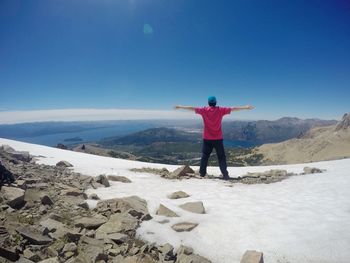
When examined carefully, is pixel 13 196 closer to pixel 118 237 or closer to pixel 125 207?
pixel 125 207

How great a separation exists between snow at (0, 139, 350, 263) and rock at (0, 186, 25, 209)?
205cm

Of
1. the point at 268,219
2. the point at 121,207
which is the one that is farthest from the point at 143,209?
the point at 268,219

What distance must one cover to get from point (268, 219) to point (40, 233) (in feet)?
18.9

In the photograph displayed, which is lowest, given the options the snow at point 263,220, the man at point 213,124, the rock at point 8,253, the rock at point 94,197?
the snow at point 263,220

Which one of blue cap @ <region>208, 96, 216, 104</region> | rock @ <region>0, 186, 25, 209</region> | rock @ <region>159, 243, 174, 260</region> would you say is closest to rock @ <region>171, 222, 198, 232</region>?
rock @ <region>159, 243, 174, 260</region>

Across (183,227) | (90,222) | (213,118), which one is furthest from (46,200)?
(213,118)

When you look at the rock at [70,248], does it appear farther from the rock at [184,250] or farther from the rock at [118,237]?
the rock at [184,250]

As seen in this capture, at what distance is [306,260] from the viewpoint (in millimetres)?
5930

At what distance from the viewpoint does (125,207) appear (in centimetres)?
810

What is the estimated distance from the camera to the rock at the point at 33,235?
593 centimetres

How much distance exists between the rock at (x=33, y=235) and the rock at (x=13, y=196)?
1790mm

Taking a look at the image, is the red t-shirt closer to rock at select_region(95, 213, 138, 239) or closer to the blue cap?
the blue cap

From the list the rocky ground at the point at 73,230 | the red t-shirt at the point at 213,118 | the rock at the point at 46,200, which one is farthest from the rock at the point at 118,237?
the red t-shirt at the point at 213,118

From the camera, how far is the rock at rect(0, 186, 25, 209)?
25.4 feet
